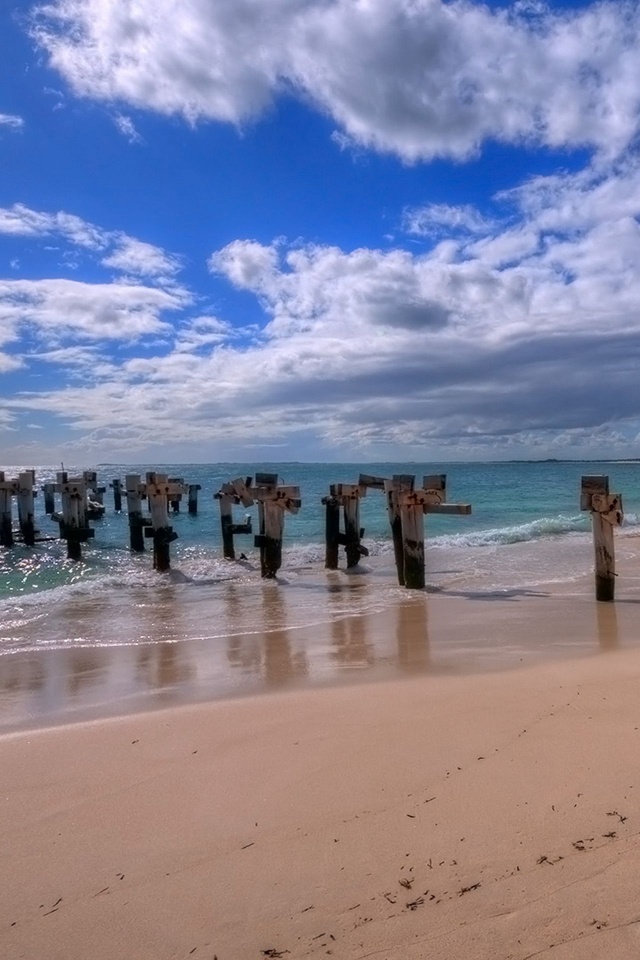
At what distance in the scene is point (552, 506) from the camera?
1470 inches

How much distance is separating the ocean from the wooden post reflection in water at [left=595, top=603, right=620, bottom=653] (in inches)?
76.0

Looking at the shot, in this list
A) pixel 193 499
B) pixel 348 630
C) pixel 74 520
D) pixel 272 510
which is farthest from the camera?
pixel 193 499

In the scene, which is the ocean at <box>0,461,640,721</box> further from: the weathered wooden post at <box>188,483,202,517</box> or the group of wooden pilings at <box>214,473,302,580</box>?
the weathered wooden post at <box>188,483,202,517</box>

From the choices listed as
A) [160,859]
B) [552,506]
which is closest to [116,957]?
[160,859]

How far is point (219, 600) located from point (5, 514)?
12.8 m

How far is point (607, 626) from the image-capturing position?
8.38m

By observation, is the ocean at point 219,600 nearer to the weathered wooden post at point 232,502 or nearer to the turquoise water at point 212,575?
the turquoise water at point 212,575

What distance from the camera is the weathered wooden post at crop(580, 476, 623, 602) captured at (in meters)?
9.80

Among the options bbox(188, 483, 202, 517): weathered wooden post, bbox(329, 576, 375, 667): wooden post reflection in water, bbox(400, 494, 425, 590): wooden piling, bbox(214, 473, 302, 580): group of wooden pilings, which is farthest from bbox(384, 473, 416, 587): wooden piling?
bbox(188, 483, 202, 517): weathered wooden post

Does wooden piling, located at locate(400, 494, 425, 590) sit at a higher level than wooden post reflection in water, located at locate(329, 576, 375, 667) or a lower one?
higher

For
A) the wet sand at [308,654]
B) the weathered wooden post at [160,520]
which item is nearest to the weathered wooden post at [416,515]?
the wet sand at [308,654]

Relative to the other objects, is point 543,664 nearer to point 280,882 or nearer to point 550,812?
point 550,812

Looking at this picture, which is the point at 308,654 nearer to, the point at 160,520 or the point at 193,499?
the point at 160,520

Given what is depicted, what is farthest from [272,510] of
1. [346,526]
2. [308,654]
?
[308,654]
